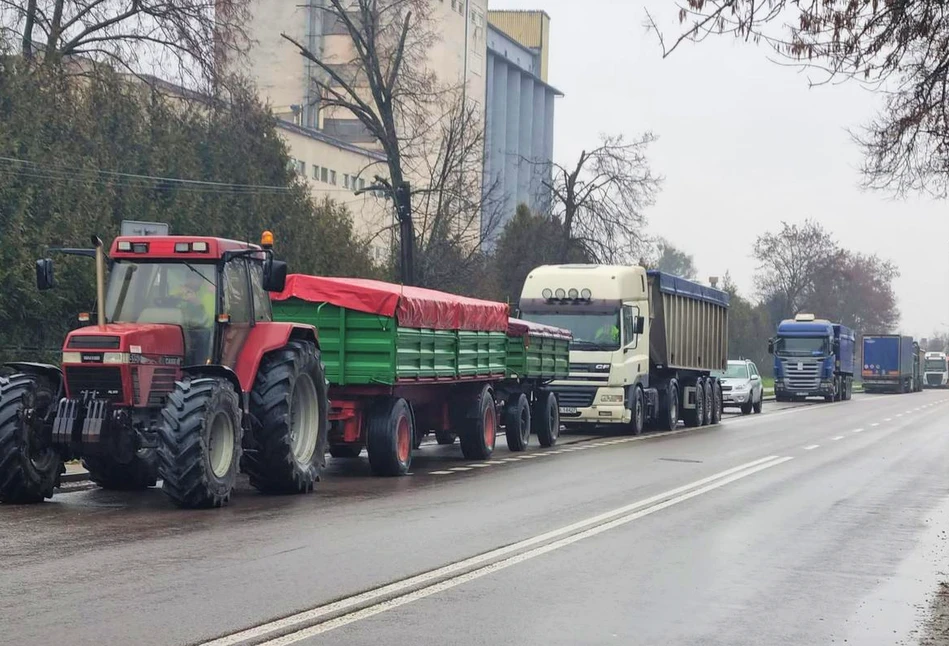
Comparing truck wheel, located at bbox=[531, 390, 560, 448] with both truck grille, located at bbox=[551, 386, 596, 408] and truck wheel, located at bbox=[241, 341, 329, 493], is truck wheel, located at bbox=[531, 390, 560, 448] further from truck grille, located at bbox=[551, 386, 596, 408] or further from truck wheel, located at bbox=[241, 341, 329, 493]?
truck wheel, located at bbox=[241, 341, 329, 493]

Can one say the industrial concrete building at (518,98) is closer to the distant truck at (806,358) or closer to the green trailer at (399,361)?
the distant truck at (806,358)


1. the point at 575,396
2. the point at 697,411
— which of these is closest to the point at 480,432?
the point at 575,396

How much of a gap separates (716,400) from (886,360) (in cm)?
5159

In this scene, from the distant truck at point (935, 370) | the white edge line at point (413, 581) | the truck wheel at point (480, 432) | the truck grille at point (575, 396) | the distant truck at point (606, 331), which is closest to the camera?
the white edge line at point (413, 581)

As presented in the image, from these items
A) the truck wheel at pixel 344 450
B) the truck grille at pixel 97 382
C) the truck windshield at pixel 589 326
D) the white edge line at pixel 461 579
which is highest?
the truck windshield at pixel 589 326

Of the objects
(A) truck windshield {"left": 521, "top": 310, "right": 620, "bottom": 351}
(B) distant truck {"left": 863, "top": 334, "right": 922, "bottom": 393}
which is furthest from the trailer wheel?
(B) distant truck {"left": 863, "top": 334, "right": 922, "bottom": 393}

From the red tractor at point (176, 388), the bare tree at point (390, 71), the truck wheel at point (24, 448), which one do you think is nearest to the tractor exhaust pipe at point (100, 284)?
the red tractor at point (176, 388)

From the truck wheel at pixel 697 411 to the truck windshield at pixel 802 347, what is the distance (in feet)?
87.4

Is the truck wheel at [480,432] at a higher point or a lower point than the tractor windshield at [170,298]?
lower

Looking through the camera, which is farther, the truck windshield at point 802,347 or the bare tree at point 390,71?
the truck windshield at point 802,347

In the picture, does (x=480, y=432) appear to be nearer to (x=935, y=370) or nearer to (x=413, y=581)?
(x=413, y=581)

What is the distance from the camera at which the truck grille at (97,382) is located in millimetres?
14578

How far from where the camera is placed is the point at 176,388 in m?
14.6

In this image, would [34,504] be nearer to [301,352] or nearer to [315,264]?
[301,352]
